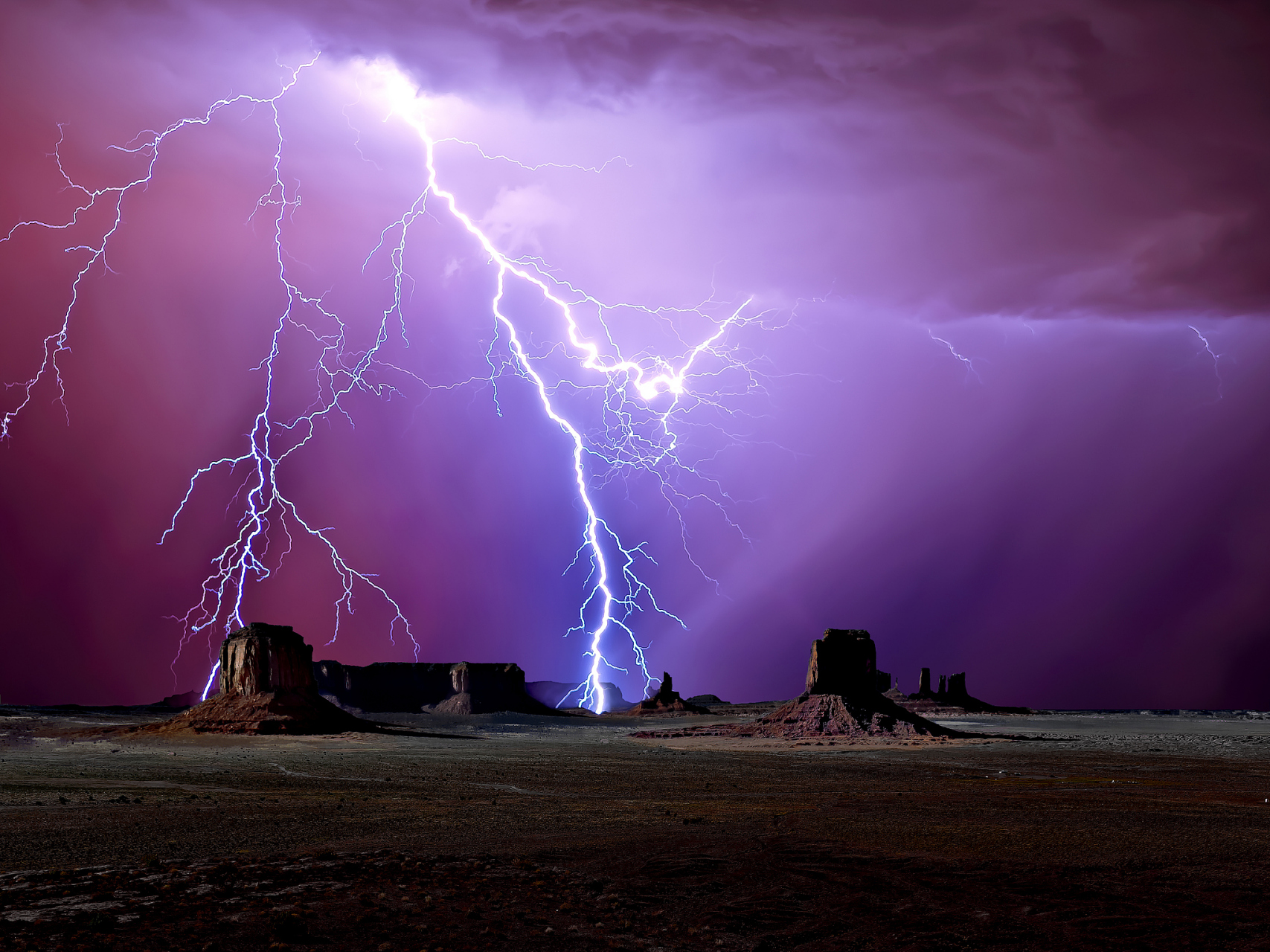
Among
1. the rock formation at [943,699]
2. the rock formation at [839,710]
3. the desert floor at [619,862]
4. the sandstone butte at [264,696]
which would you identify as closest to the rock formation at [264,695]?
the sandstone butte at [264,696]

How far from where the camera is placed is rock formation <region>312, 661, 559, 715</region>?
92.4 m

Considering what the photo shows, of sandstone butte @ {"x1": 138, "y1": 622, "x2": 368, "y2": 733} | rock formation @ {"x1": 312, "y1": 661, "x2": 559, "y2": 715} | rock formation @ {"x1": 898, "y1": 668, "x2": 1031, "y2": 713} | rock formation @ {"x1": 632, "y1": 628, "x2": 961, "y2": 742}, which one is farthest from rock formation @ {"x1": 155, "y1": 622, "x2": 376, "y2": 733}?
rock formation @ {"x1": 898, "y1": 668, "x2": 1031, "y2": 713}

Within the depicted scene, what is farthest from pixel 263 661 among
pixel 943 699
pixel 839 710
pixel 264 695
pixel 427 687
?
pixel 943 699

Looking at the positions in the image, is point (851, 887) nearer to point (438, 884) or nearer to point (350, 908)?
point (438, 884)

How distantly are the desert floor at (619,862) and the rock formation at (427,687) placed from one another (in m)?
70.0

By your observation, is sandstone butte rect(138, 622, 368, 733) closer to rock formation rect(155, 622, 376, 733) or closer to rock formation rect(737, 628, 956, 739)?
rock formation rect(155, 622, 376, 733)

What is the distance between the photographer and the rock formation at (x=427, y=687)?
92375 mm

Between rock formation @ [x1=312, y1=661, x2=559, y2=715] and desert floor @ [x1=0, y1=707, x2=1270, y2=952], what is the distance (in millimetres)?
69974

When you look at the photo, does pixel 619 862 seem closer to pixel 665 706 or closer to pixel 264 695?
pixel 264 695

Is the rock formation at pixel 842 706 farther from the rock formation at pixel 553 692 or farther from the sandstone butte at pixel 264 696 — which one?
the rock formation at pixel 553 692

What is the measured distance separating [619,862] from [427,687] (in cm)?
9035

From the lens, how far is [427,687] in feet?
319

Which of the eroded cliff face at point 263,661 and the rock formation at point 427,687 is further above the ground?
the eroded cliff face at point 263,661

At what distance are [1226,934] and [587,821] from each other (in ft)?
29.7
